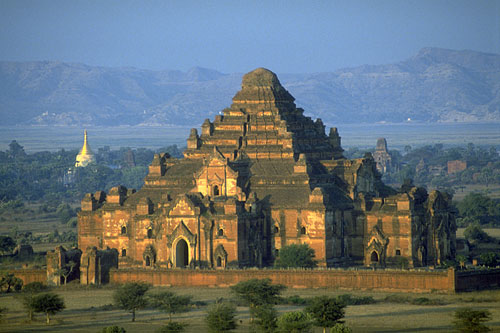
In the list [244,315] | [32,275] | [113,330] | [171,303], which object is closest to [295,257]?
[244,315]

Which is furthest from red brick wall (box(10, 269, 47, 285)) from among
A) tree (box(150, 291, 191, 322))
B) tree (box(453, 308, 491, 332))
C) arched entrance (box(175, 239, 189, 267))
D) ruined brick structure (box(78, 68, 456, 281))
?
tree (box(453, 308, 491, 332))

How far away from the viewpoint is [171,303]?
76688 millimetres

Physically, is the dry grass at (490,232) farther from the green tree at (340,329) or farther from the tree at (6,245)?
the green tree at (340,329)

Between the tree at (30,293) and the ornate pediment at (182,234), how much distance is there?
826 cm

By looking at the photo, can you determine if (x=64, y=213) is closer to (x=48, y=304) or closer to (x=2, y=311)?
(x=2, y=311)

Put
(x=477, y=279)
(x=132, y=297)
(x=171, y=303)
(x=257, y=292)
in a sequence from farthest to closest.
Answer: (x=477, y=279), (x=132, y=297), (x=257, y=292), (x=171, y=303)

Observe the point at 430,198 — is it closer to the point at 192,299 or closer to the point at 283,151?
the point at 283,151

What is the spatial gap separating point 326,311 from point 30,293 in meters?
19.1

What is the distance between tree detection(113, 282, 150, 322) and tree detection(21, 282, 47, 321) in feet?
14.3

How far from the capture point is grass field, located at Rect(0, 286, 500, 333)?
72938 mm

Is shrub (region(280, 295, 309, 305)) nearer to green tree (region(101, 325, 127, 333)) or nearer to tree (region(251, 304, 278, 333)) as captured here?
tree (region(251, 304, 278, 333))

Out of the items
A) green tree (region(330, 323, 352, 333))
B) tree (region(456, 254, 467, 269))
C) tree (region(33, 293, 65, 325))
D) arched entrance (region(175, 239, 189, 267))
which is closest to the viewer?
green tree (region(330, 323, 352, 333))

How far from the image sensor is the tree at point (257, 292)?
77.2m

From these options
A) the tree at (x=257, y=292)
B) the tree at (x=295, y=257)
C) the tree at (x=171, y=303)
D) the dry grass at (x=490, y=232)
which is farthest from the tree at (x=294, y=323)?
the dry grass at (x=490, y=232)
